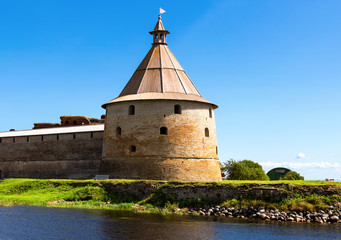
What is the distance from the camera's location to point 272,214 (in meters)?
20.1

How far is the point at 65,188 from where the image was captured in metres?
26.8

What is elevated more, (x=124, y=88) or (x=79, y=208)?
(x=124, y=88)

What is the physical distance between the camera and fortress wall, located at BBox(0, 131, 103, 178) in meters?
33.9

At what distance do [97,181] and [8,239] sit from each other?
11.2 m

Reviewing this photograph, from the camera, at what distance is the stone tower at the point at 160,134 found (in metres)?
28.1

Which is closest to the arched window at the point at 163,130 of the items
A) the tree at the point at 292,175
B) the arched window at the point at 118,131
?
the arched window at the point at 118,131

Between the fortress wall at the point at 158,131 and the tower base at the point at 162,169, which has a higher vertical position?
the fortress wall at the point at 158,131

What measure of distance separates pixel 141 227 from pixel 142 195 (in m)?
7.05

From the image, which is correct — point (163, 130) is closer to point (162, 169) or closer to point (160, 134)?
point (160, 134)

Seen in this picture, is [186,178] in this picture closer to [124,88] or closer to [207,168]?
[207,168]

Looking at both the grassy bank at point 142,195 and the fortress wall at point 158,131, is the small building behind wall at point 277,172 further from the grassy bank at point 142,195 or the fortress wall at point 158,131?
the grassy bank at point 142,195

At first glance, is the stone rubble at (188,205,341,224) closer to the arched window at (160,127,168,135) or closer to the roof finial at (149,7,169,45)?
the arched window at (160,127,168,135)

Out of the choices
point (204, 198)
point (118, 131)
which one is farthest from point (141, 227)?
point (118, 131)

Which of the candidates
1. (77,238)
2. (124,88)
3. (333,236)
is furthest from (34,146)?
(333,236)
